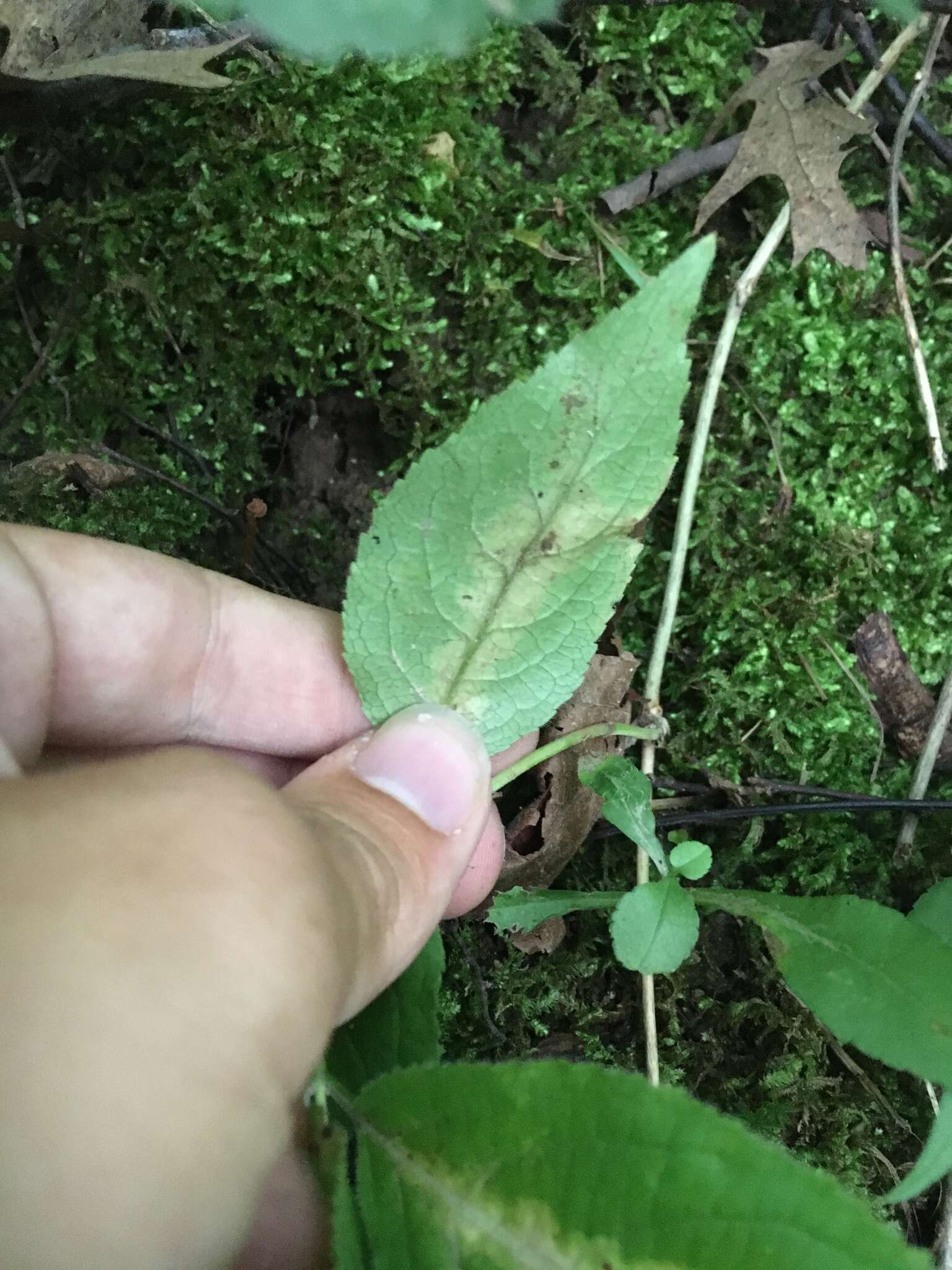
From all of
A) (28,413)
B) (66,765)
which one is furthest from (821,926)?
(28,413)

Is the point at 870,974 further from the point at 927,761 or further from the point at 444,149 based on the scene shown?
the point at 444,149

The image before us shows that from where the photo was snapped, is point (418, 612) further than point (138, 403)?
No

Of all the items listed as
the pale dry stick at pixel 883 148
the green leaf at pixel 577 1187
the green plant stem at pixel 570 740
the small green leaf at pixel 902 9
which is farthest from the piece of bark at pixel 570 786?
the small green leaf at pixel 902 9

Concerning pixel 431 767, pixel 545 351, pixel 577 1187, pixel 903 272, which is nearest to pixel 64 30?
pixel 545 351

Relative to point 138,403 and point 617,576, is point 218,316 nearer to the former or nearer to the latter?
point 138,403

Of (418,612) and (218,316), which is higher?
(218,316)

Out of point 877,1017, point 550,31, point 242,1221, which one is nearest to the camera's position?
point 242,1221

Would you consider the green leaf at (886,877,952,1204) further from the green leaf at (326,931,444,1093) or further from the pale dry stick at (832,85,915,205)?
the pale dry stick at (832,85,915,205)
